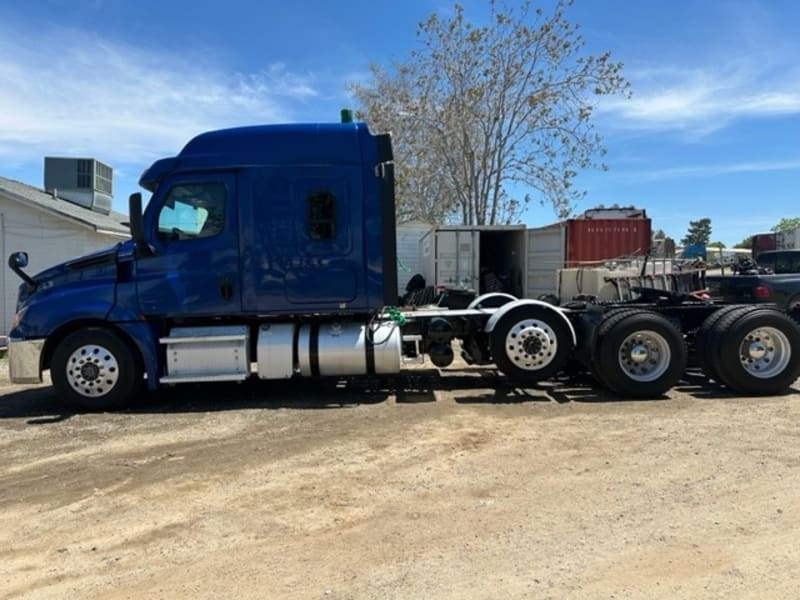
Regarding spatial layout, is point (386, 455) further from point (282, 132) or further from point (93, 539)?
point (282, 132)

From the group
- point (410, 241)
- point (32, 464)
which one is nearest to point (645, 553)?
point (32, 464)

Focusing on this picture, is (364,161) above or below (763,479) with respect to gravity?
above

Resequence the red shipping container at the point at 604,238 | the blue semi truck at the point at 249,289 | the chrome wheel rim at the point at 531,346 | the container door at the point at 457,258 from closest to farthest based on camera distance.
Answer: the blue semi truck at the point at 249,289 < the chrome wheel rim at the point at 531,346 < the red shipping container at the point at 604,238 < the container door at the point at 457,258

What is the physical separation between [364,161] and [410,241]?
16.5 meters

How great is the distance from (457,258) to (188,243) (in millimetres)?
10468

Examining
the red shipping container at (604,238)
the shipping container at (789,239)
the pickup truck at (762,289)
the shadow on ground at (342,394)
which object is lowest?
the shadow on ground at (342,394)

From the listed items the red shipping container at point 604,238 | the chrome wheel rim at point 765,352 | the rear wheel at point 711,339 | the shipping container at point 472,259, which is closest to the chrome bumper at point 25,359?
the rear wheel at point 711,339

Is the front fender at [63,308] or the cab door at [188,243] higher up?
the cab door at [188,243]

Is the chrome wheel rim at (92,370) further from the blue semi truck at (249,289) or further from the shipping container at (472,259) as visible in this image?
the shipping container at (472,259)

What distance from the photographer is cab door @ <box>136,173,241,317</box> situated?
7188mm

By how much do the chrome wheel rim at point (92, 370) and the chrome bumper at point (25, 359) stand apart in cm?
35

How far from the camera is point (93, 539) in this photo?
3867 millimetres

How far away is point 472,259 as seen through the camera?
55.9 ft

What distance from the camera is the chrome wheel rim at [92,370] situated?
712 centimetres
